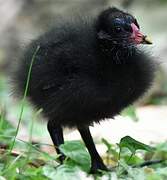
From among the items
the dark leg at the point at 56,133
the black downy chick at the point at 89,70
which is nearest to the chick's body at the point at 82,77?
the black downy chick at the point at 89,70

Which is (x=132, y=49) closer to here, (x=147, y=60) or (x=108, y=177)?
(x=147, y=60)

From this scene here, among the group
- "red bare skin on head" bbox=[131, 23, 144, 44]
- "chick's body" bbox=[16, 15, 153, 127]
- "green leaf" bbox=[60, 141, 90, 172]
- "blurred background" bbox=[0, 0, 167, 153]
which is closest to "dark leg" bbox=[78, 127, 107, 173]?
"chick's body" bbox=[16, 15, 153, 127]

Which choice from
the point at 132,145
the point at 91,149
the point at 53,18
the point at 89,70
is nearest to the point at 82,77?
the point at 89,70

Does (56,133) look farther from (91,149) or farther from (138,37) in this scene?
(138,37)

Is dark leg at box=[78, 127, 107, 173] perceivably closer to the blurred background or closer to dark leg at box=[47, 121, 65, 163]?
dark leg at box=[47, 121, 65, 163]

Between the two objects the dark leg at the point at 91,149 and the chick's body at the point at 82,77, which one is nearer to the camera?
the chick's body at the point at 82,77

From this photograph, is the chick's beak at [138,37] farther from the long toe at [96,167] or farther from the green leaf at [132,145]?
the long toe at [96,167]
